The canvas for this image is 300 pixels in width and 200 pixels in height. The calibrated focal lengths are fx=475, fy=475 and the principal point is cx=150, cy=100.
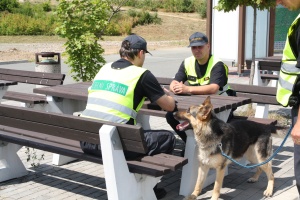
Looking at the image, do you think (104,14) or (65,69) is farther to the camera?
(65,69)

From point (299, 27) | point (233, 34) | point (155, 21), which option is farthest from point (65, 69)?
point (155, 21)

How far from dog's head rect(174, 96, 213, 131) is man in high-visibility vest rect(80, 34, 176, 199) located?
0.55ft

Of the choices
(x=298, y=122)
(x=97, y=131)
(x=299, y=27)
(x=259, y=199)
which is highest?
(x=299, y=27)

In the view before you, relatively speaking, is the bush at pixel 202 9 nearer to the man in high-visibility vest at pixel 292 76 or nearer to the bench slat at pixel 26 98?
the bench slat at pixel 26 98

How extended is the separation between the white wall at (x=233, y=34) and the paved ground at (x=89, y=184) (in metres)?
8.79

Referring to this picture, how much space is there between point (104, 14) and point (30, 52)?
15802mm

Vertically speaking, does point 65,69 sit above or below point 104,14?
below

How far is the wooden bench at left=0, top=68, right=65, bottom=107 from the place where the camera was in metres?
7.50

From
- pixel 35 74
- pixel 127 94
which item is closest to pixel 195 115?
pixel 127 94

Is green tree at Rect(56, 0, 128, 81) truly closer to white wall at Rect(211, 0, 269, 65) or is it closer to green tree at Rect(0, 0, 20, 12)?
white wall at Rect(211, 0, 269, 65)

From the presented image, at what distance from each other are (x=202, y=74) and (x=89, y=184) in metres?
1.89

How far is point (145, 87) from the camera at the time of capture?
14.5 ft

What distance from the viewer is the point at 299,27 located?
3.10m

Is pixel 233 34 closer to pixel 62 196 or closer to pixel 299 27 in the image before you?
pixel 62 196
